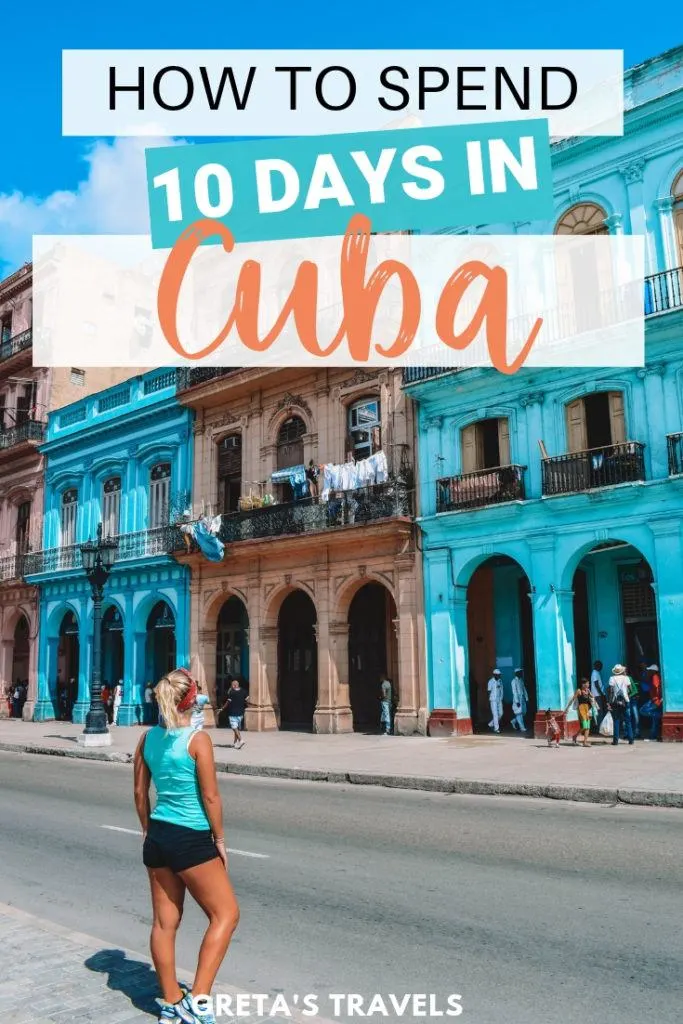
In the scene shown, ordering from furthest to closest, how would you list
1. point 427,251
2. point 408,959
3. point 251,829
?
point 427,251 < point 251,829 < point 408,959

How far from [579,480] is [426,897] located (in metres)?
12.9

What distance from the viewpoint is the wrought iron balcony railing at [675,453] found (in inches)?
657

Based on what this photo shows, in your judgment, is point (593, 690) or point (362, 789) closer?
point (362, 789)

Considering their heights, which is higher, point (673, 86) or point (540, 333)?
point (673, 86)

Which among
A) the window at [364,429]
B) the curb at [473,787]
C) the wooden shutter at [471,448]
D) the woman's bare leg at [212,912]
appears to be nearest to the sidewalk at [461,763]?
the curb at [473,787]

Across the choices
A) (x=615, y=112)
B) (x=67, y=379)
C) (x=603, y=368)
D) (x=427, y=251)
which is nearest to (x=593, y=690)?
(x=603, y=368)

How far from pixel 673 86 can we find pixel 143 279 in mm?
22928

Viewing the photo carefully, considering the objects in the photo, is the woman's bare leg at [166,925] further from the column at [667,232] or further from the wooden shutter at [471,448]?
the column at [667,232]

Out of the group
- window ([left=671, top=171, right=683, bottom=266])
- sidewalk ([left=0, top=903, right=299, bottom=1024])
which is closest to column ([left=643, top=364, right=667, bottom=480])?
window ([left=671, top=171, right=683, bottom=266])

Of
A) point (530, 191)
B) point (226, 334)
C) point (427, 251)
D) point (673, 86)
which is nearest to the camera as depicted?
point (673, 86)

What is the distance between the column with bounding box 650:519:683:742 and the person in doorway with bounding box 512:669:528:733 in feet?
12.4

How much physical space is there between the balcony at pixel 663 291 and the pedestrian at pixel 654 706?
7093 mm

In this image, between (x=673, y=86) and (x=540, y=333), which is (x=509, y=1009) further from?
(x=673, y=86)

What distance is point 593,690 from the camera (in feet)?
60.9
